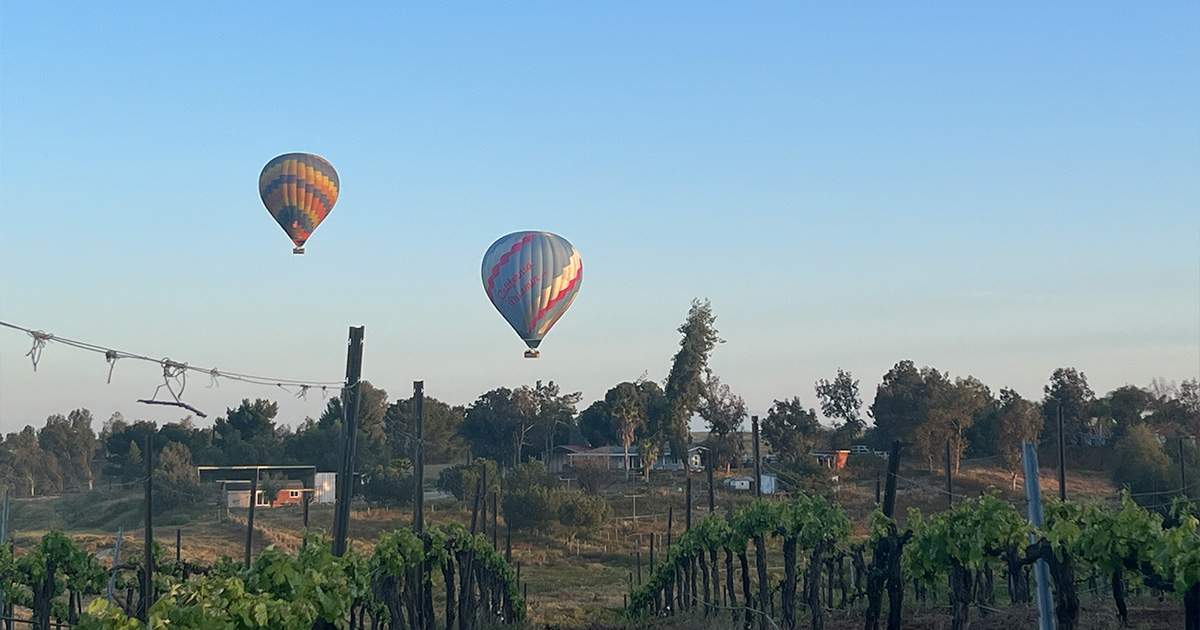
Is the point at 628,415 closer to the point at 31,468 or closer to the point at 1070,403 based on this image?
the point at 1070,403

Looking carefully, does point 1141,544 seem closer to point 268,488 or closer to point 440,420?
point 268,488

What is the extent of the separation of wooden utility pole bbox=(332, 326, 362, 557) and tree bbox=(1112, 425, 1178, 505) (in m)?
51.3

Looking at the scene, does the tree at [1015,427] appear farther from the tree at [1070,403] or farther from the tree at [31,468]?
the tree at [31,468]

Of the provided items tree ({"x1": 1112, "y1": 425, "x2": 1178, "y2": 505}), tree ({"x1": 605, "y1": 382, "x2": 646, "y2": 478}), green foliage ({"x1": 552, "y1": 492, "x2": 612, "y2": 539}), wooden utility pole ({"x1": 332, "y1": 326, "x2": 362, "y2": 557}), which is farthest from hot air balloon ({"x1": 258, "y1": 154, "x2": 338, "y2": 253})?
tree ({"x1": 605, "y1": 382, "x2": 646, "y2": 478})

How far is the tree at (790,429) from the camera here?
86688 mm

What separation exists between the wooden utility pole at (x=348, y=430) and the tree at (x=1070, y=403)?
78.8 meters

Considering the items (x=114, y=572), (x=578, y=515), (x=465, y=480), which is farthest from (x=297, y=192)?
(x=465, y=480)

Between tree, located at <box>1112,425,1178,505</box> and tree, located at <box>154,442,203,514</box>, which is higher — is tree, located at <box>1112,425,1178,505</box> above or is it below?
above

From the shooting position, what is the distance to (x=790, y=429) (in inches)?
3442

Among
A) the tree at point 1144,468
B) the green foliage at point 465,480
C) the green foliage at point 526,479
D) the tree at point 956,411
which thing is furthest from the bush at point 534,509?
the tree at point 956,411

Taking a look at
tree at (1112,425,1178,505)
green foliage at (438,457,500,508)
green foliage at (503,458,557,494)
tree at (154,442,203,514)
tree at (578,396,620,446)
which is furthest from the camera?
tree at (578,396,620,446)

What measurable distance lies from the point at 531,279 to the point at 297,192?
29.8 feet

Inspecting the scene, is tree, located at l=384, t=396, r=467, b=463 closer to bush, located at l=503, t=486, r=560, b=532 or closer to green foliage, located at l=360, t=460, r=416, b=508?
green foliage, located at l=360, t=460, r=416, b=508

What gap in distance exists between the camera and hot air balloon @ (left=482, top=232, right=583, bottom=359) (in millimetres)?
38750
